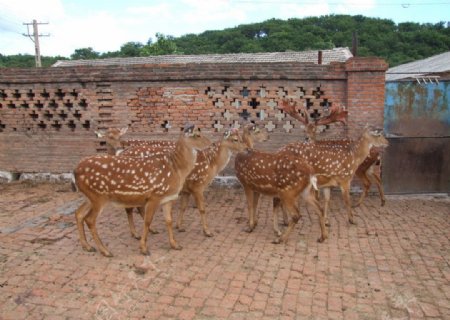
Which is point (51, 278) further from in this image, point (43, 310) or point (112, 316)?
point (112, 316)

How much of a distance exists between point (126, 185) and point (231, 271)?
6.08ft

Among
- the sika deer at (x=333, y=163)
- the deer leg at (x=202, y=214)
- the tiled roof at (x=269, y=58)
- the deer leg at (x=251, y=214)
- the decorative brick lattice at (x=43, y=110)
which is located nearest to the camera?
the deer leg at (x=202, y=214)

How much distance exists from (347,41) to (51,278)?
128ft

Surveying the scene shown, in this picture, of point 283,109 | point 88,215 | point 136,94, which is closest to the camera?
point 88,215

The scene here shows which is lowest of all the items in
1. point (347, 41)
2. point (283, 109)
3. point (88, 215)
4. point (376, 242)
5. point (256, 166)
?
point (376, 242)

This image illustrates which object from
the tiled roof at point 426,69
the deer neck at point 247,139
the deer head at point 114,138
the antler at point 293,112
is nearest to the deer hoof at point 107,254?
the deer neck at point 247,139

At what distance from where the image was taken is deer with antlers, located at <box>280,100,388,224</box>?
7.33 m

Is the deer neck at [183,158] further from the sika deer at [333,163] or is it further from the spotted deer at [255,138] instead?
the sika deer at [333,163]

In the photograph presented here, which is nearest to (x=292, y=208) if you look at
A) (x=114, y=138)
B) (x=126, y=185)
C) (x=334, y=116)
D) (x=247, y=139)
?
(x=247, y=139)

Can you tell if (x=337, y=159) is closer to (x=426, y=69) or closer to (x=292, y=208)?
(x=292, y=208)

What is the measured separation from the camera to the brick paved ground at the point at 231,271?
4.55m

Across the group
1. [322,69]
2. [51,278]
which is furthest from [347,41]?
[51,278]

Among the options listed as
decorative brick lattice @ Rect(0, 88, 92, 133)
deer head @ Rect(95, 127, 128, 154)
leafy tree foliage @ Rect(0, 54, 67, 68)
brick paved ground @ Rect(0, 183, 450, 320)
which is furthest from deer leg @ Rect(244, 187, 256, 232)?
leafy tree foliage @ Rect(0, 54, 67, 68)

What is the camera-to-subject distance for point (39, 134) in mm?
10430
